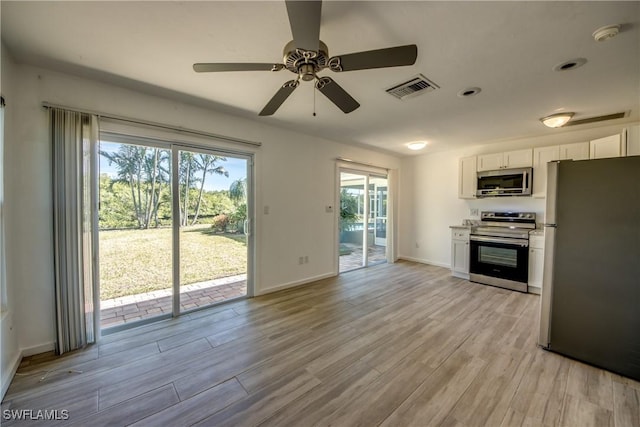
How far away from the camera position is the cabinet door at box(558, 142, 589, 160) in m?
3.67

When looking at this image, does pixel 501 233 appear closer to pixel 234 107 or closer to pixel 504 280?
pixel 504 280

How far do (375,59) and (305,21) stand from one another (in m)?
0.48

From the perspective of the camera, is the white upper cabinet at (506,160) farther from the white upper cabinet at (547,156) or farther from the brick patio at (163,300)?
the brick patio at (163,300)

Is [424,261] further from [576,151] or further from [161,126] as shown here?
[161,126]

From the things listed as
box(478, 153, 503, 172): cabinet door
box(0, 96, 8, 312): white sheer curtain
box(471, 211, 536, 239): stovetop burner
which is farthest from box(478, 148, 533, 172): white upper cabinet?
box(0, 96, 8, 312): white sheer curtain

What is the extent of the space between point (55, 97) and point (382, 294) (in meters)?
4.41

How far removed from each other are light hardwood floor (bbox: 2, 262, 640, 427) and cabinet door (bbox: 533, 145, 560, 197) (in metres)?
2.19

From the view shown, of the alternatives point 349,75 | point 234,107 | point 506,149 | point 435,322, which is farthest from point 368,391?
point 506,149

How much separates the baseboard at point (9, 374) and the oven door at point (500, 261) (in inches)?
224

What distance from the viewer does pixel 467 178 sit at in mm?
4832

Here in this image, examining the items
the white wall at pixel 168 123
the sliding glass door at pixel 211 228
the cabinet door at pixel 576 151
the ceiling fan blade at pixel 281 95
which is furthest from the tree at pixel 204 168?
the cabinet door at pixel 576 151

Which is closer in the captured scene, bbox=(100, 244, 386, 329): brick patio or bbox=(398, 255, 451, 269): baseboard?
bbox=(100, 244, 386, 329): brick patio

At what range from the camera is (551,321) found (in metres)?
2.41

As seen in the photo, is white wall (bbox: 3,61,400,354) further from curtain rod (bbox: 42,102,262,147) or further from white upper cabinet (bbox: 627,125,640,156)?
white upper cabinet (bbox: 627,125,640,156)
